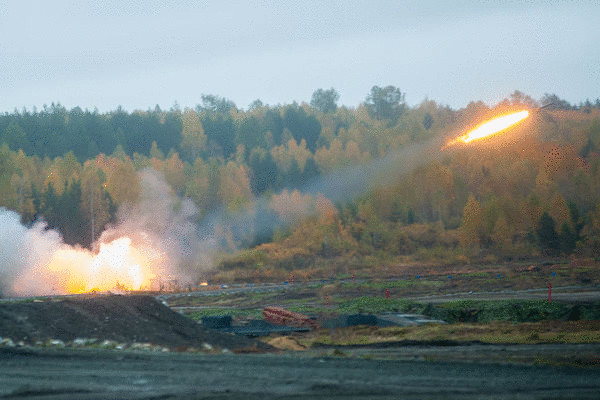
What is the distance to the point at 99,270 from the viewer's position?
6181 cm

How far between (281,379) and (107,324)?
11687 mm

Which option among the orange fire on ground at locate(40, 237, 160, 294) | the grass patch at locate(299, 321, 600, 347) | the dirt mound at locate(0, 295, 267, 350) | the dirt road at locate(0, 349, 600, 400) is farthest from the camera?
the orange fire on ground at locate(40, 237, 160, 294)

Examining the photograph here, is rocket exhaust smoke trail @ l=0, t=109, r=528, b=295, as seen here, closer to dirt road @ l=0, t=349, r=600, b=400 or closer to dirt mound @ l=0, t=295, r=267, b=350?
dirt mound @ l=0, t=295, r=267, b=350

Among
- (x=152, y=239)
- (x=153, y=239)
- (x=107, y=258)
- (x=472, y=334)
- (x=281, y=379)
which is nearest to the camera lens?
(x=281, y=379)

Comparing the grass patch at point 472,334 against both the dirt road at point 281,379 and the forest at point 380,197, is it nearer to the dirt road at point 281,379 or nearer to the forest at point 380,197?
the dirt road at point 281,379

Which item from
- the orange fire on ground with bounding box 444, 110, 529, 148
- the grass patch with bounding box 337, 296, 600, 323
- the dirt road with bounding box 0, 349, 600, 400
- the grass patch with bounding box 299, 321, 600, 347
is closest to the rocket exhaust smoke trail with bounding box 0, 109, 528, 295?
the orange fire on ground with bounding box 444, 110, 529, 148

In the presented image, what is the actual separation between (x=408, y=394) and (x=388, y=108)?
597ft

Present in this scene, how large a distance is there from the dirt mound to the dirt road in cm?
475

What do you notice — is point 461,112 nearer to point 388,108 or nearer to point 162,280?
point 388,108

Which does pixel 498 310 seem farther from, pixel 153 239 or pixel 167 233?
pixel 167 233

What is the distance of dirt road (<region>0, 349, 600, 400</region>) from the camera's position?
Result: 1475 centimetres

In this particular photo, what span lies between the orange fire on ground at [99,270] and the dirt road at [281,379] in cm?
4152

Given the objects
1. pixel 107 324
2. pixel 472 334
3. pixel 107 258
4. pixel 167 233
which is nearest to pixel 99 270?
pixel 107 258

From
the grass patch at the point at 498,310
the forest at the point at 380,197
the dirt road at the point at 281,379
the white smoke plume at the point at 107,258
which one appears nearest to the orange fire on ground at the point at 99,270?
the white smoke plume at the point at 107,258
